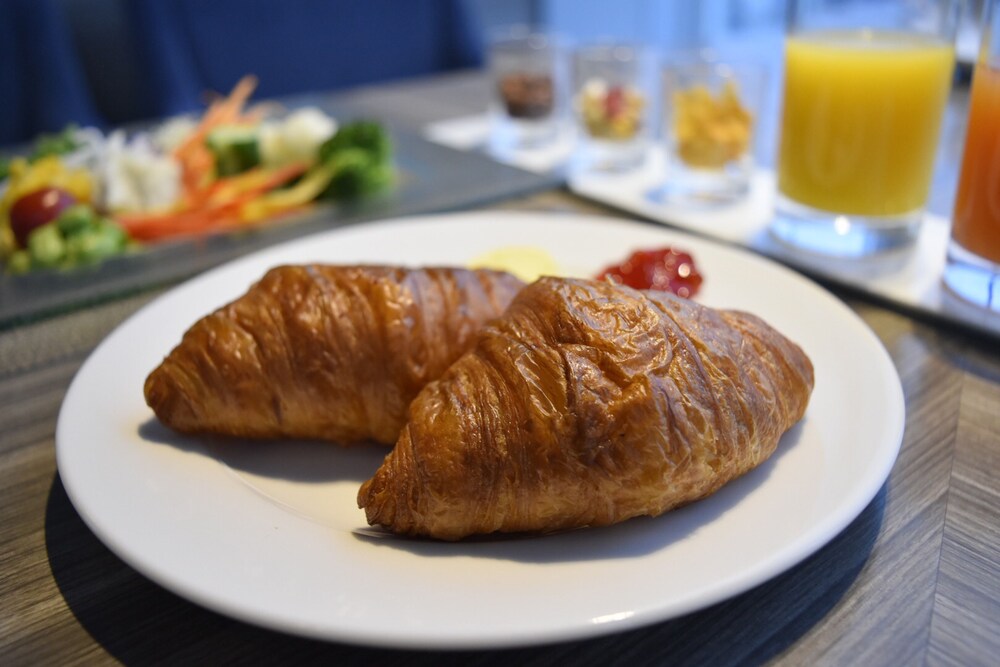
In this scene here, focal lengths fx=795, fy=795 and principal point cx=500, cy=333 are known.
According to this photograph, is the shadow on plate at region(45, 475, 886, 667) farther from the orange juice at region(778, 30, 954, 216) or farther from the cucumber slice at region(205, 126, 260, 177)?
the cucumber slice at region(205, 126, 260, 177)

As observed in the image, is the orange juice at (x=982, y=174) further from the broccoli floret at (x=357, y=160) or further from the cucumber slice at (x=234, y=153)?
the cucumber slice at (x=234, y=153)

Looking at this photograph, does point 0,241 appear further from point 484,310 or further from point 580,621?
point 580,621

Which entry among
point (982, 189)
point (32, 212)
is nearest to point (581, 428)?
point (982, 189)

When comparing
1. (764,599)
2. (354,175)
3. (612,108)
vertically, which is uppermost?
(612,108)

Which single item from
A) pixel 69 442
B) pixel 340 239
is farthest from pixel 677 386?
pixel 340 239

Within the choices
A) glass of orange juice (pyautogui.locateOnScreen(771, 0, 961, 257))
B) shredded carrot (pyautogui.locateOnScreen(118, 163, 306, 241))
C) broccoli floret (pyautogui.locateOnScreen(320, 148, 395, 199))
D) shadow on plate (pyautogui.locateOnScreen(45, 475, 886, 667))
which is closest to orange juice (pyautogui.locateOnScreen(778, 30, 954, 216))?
glass of orange juice (pyautogui.locateOnScreen(771, 0, 961, 257))

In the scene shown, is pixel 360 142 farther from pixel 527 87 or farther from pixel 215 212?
pixel 527 87
